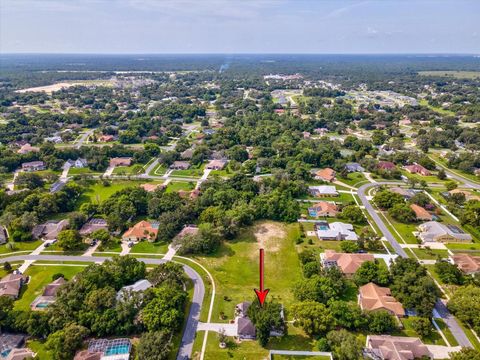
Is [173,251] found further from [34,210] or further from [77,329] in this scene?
[34,210]

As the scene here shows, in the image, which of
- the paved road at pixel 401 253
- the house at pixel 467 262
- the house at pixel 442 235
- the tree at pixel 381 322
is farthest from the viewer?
the house at pixel 442 235

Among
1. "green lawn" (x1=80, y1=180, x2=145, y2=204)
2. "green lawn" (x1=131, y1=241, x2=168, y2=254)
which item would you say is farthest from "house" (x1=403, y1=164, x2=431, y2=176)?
"green lawn" (x1=80, y1=180, x2=145, y2=204)

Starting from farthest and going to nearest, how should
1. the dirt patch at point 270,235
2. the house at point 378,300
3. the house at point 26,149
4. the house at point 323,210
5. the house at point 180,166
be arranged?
the house at point 26,149, the house at point 180,166, the house at point 323,210, the dirt patch at point 270,235, the house at point 378,300

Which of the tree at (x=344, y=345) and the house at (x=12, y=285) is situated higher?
the tree at (x=344, y=345)

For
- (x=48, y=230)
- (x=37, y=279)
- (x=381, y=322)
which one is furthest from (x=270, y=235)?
(x=48, y=230)

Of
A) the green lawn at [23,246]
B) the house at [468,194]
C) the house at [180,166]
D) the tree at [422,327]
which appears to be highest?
the house at [180,166]

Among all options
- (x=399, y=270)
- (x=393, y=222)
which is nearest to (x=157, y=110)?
(x=393, y=222)

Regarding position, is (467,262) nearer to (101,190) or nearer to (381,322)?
(381,322)

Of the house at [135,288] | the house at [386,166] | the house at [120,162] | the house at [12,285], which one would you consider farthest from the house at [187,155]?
the house at [135,288]

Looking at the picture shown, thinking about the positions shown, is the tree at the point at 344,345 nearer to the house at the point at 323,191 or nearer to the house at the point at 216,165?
the house at the point at 323,191
